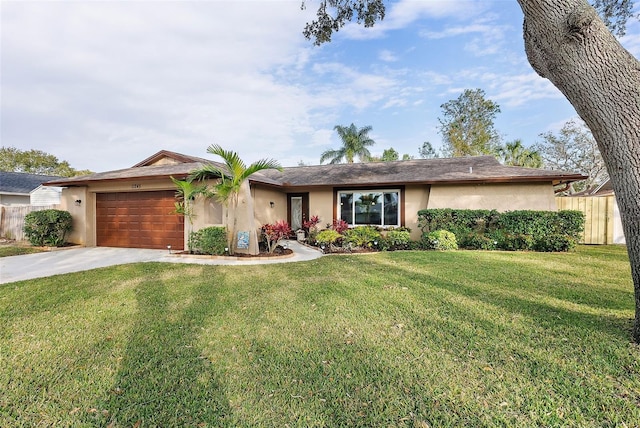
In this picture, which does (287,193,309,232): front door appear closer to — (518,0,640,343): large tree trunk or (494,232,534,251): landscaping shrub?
(494,232,534,251): landscaping shrub

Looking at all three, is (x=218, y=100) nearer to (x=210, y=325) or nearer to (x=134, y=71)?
(x=134, y=71)

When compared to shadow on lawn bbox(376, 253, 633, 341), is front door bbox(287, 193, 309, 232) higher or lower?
higher

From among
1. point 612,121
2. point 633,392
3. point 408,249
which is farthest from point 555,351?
point 408,249

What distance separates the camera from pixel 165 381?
8.44 feet

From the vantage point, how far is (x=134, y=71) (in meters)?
12.0

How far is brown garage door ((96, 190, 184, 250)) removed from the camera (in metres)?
10.6

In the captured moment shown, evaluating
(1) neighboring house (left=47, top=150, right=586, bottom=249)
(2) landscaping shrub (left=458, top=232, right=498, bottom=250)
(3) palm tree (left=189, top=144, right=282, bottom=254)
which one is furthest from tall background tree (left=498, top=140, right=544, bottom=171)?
(3) palm tree (left=189, top=144, right=282, bottom=254)

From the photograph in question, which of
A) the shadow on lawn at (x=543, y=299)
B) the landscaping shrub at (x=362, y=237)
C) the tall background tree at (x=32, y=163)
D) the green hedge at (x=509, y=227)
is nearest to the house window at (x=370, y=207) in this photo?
the green hedge at (x=509, y=227)

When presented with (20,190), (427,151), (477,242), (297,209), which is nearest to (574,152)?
(427,151)

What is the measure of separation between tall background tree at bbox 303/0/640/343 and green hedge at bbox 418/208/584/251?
761cm

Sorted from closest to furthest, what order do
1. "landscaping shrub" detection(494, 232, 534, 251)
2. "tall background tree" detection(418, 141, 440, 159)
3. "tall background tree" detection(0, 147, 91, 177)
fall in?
"landscaping shrub" detection(494, 232, 534, 251), "tall background tree" detection(0, 147, 91, 177), "tall background tree" detection(418, 141, 440, 159)

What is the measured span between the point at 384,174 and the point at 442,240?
4.09 metres

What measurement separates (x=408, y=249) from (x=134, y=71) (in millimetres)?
13117

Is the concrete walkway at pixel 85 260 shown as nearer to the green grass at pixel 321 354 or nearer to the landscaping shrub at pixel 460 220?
the green grass at pixel 321 354
